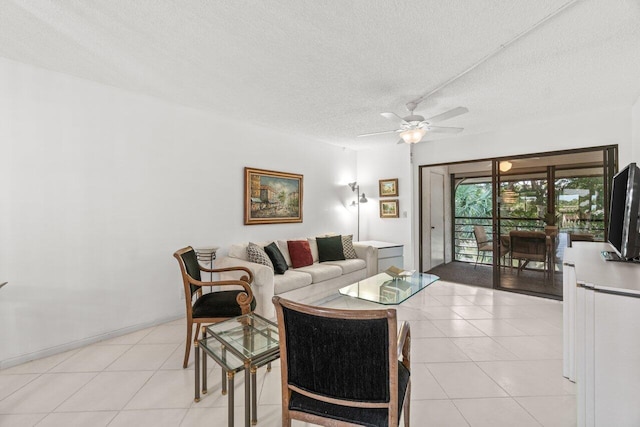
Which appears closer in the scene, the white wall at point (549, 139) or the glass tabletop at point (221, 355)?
the glass tabletop at point (221, 355)

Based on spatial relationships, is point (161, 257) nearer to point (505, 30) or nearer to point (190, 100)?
point (190, 100)

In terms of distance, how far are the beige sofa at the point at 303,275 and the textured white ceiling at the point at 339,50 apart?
1.93 metres

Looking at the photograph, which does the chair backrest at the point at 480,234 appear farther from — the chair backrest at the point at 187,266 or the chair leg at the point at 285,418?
the chair leg at the point at 285,418

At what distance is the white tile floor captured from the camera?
1.77 m

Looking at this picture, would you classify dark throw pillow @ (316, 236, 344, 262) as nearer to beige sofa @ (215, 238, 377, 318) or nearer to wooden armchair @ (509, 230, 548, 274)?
beige sofa @ (215, 238, 377, 318)

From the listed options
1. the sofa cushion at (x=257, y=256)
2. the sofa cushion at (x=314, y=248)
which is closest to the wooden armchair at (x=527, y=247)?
the sofa cushion at (x=314, y=248)

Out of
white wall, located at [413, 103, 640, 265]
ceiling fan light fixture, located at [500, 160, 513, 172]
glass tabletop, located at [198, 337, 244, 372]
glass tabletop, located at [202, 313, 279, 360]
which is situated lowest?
glass tabletop, located at [198, 337, 244, 372]

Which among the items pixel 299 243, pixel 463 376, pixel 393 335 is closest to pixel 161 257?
pixel 299 243

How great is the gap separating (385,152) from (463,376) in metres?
4.31

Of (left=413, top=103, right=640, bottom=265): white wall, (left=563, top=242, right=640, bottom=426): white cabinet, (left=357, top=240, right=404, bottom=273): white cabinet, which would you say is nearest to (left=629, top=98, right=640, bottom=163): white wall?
(left=413, top=103, right=640, bottom=265): white wall

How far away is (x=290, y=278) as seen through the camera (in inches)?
137

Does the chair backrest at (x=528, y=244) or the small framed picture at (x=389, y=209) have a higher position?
the small framed picture at (x=389, y=209)

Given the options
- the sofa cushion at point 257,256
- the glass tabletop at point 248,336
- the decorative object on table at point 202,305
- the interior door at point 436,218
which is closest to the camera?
the glass tabletop at point 248,336

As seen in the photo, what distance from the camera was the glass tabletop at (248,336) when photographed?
1.66 metres
